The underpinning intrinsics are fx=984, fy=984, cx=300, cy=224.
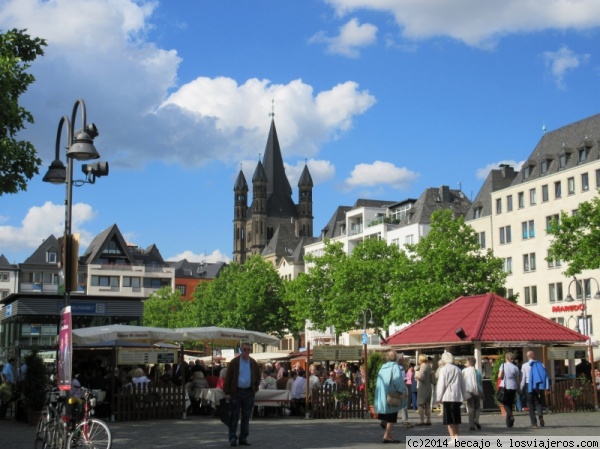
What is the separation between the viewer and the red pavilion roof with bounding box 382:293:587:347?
2956 cm

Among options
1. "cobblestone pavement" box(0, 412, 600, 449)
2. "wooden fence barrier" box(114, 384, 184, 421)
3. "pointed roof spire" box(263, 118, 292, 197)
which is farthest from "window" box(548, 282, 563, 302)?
"pointed roof spire" box(263, 118, 292, 197)

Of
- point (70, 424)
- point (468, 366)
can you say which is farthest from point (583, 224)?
point (70, 424)

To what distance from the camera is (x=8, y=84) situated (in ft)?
62.0

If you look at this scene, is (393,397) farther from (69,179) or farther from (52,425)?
(69,179)

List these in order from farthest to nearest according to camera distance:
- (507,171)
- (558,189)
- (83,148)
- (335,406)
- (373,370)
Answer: (507,171) < (558,189) < (373,370) < (335,406) < (83,148)

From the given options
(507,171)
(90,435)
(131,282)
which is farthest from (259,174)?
(90,435)

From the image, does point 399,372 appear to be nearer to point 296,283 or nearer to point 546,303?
point 546,303

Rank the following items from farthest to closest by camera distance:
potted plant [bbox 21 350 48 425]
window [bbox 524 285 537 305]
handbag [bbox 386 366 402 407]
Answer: window [bbox 524 285 537 305] < potted plant [bbox 21 350 48 425] < handbag [bbox 386 366 402 407]

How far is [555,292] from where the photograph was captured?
243ft

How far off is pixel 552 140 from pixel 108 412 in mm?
63186

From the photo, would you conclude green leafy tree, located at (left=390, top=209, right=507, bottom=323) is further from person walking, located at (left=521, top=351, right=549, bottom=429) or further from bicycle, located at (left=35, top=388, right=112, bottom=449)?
bicycle, located at (left=35, top=388, right=112, bottom=449)

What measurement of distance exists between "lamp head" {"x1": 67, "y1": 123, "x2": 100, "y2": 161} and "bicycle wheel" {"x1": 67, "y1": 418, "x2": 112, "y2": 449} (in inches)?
237

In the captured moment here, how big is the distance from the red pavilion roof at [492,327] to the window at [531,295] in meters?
45.9

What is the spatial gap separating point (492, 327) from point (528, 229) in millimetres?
50283
